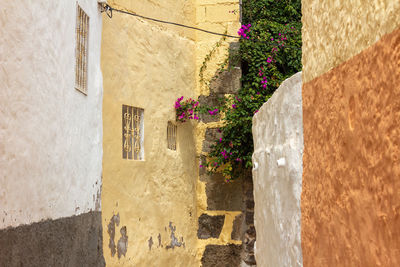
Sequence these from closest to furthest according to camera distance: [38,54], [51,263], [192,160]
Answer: [38,54]
[51,263]
[192,160]

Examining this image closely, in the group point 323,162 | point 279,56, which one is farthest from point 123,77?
point 323,162

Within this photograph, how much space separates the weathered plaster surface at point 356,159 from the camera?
4.23ft

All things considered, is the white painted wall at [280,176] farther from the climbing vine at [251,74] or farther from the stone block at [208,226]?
the stone block at [208,226]

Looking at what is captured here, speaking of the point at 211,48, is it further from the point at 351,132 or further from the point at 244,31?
the point at 351,132

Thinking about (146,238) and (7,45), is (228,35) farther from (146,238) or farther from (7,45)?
(7,45)

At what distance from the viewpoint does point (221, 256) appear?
8.68 metres

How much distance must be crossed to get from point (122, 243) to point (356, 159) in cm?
552

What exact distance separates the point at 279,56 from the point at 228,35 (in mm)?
903

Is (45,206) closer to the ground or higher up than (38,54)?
closer to the ground

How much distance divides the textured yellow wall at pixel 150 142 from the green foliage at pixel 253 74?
62 cm

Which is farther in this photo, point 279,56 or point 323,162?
point 279,56

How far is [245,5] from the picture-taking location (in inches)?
363

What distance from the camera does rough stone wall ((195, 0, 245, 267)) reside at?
867cm

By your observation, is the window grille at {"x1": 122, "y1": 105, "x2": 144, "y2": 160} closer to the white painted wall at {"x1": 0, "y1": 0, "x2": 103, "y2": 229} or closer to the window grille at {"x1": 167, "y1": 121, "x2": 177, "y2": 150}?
the window grille at {"x1": 167, "y1": 121, "x2": 177, "y2": 150}
